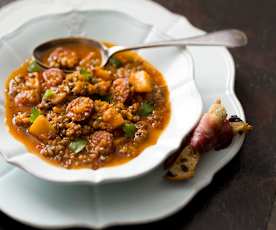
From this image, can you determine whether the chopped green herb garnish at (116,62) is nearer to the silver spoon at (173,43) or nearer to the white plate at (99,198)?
the silver spoon at (173,43)

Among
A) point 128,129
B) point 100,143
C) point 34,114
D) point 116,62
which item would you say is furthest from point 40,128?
point 116,62

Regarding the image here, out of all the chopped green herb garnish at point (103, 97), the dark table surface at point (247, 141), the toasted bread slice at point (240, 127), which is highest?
the chopped green herb garnish at point (103, 97)

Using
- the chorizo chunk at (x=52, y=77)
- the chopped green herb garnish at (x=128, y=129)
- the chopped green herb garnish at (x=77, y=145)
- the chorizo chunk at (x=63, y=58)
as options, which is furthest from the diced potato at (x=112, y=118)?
the chorizo chunk at (x=63, y=58)

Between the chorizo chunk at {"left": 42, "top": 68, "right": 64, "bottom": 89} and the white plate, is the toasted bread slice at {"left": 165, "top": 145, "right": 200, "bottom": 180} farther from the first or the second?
the chorizo chunk at {"left": 42, "top": 68, "right": 64, "bottom": 89}

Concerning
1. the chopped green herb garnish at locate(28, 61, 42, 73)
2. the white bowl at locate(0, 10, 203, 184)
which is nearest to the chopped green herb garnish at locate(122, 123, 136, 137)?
the white bowl at locate(0, 10, 203, 184)

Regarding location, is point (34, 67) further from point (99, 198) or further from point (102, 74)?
point (99, 198)
